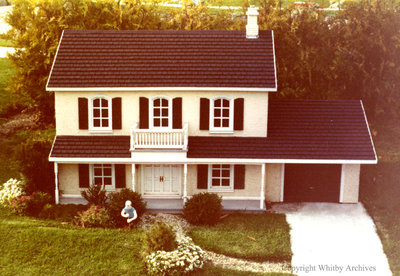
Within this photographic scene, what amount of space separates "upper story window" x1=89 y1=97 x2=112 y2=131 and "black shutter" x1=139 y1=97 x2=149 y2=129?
1439mm

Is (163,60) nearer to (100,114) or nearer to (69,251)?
(100,114)

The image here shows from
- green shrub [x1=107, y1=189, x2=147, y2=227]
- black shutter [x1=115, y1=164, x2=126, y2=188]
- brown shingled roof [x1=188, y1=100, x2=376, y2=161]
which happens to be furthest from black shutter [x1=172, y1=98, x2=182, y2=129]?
green shrub [x1=107, y1=189, x2=147, y2=227]

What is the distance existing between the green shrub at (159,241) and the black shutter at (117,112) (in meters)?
6.94

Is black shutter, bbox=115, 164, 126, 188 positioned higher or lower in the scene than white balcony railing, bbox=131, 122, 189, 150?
lower

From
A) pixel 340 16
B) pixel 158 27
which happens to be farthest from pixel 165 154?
pixel 340 16

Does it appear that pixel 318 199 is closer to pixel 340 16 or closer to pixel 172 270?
pixel 172 270

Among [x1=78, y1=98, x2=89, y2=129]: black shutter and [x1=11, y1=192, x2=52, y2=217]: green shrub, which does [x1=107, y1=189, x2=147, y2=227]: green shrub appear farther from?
[x1=78, y1=98, x2=89, y2=129]: black shutter

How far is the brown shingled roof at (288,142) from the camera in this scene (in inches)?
1059

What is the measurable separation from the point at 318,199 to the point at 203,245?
24.8 feet

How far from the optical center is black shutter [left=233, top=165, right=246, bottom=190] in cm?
2755

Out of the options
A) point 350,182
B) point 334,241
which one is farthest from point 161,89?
point 334,241

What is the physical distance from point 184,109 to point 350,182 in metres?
8.67

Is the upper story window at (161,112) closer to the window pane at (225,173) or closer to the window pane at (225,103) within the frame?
the window pane at (225,103)

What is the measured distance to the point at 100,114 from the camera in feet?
90.7
